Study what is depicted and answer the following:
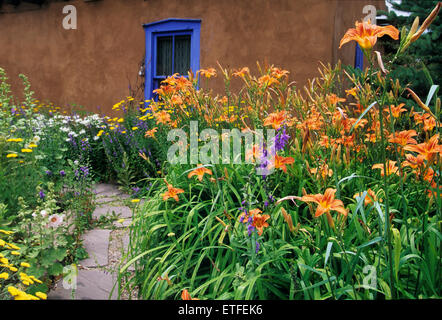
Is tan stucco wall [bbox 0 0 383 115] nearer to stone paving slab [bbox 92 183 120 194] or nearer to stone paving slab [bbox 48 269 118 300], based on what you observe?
stone paving slab [bbox 92 183 120 194]

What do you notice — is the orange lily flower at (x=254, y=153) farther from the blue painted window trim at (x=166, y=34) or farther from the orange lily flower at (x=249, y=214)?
the blue painted window trim at (x=166, y=34)

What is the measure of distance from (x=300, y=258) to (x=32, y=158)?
250cm

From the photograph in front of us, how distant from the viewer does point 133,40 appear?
6.68m

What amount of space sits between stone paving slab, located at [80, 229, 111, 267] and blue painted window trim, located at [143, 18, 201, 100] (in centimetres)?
336

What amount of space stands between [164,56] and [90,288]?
16.1 feet

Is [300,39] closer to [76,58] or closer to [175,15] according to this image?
[175,15]

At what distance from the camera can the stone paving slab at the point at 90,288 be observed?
2.17 meters

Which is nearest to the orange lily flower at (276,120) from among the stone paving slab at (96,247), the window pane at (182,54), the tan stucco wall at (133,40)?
the stone paving slab at (96,247)

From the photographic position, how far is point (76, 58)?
24.5 feet

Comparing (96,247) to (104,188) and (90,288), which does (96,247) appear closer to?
(90,288)

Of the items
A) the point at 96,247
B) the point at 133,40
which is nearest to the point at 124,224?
the point at 96,247

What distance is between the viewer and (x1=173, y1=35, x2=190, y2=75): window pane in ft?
20.5
